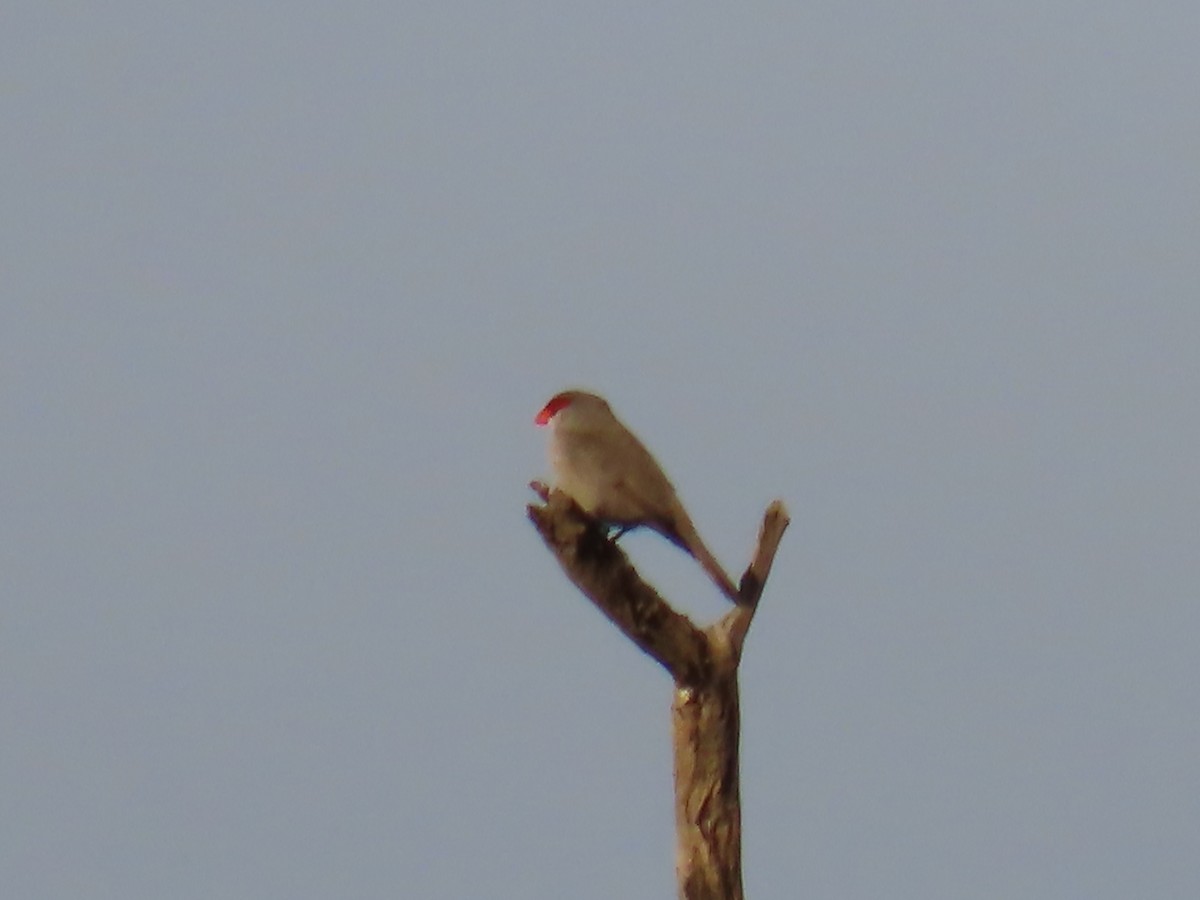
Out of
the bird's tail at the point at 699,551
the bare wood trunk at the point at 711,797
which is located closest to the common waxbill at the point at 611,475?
the bird's tail at the point at 699,551

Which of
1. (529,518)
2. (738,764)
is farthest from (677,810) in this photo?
(529,518)

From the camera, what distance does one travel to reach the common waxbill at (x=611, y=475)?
3.97 m

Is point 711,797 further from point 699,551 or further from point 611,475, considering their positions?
point 611,475

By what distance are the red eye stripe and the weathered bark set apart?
0.24 m

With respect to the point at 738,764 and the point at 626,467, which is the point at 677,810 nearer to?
the point at 738,764

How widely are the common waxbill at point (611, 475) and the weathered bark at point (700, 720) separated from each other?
0.11 metres

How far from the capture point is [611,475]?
13.0 ft

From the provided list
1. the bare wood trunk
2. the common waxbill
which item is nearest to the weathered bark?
the bare wood trunk

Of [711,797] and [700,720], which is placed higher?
[700,720]

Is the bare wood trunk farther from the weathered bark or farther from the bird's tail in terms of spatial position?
the bird's tail

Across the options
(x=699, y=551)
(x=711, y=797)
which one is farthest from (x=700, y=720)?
(x=699, y=551)

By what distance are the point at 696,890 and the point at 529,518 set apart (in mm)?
1012

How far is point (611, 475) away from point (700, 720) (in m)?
0.64

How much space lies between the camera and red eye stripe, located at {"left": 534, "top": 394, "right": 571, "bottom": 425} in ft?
13.4
